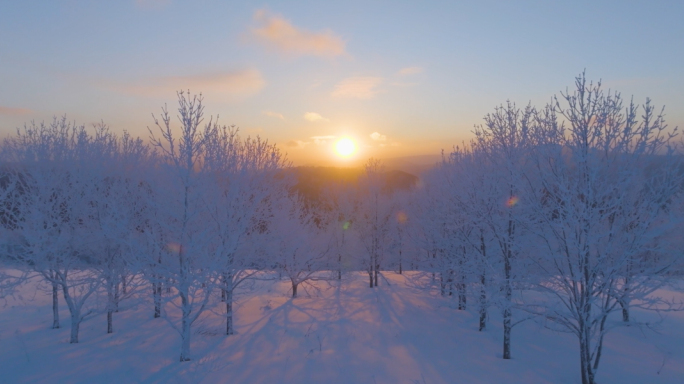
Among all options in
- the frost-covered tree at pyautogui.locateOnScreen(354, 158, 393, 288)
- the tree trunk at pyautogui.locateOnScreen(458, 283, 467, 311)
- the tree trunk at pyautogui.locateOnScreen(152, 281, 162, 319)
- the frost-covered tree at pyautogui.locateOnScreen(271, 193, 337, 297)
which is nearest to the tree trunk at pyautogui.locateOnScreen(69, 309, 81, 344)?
the tree trunk at pyautogui.locateOnScreen(152, 281, 162, 319)

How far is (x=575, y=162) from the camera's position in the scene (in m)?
8.39

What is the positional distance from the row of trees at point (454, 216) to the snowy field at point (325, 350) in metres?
0.86

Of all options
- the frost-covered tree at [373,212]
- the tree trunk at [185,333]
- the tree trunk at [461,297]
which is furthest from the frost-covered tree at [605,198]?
the frost-covered tree at [373,212]

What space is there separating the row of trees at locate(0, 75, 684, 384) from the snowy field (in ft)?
2.84

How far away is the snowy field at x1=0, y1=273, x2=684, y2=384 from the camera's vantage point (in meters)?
9.66

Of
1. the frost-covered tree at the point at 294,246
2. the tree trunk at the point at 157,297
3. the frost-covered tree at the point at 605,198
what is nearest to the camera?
the frost-covered tree at the point at 605,198

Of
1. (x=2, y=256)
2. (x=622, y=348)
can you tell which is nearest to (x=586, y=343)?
(x=622, y=348)

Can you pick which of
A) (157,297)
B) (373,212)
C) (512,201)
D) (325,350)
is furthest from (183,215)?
(373,212)

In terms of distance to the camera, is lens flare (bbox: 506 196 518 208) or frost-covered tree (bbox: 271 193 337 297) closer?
lens flare (bbox: 506 196 518 208)

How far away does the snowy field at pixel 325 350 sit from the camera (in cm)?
966

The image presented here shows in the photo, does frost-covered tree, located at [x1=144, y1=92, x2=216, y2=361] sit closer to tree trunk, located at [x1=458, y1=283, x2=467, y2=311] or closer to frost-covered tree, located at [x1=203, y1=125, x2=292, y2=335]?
frost-covered tree, located at [x1=203, y1=125, x2=292, y2=335]

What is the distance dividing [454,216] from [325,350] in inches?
265

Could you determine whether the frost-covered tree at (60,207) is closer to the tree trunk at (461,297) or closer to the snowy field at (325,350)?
the snowy field at (325,350)

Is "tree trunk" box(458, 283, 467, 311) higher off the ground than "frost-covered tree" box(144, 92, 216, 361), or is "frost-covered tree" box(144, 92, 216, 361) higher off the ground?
"frost-covered tree" box(144, 92, 216, 361)
